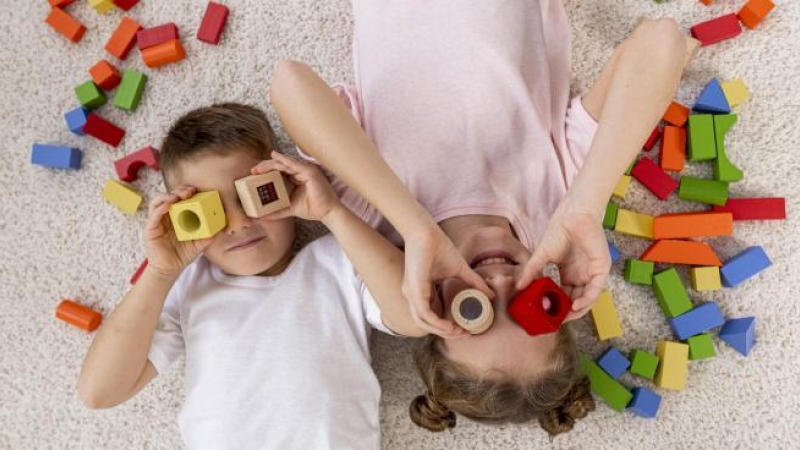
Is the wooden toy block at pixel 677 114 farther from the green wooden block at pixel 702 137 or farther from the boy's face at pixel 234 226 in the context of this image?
the boy's face at pixel 234 226

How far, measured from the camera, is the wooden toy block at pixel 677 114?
1.11 metres

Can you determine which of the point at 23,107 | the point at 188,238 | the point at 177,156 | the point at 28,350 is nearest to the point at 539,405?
the point at 188,238

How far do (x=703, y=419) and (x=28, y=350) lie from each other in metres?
1.18

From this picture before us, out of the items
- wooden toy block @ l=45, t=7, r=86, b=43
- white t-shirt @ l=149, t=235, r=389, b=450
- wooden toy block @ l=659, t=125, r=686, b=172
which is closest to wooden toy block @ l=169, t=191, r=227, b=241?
white t-shirt @ l=149, t=235, r=389, b=450

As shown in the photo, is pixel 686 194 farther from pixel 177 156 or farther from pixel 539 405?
pixel 177 156

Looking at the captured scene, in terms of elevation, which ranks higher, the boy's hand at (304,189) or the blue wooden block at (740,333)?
the boy's hand at (304,189)

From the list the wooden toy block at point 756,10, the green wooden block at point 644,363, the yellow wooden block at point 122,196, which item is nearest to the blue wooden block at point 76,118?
the yellow wooden block at point 122,196

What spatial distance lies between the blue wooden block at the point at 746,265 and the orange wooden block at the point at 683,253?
2cm

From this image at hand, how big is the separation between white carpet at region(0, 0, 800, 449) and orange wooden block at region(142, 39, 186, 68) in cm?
2

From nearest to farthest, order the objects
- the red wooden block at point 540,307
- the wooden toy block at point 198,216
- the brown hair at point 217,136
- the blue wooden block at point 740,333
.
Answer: the red wooden block at point 540,307
the wooden toy block at point 198,216
the brown hair at point 217,136
the blue wooden block at point 740,333

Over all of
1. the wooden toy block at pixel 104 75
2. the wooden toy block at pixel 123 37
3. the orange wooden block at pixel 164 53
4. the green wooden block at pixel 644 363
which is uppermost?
the wooden toy block at pixel 123 37

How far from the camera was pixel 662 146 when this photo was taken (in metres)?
1.12

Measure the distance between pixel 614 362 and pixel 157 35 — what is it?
97cm

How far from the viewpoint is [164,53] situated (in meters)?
1.13
